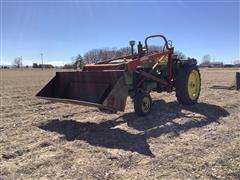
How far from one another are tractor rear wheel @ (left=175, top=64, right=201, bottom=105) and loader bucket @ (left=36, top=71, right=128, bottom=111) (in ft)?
7.78

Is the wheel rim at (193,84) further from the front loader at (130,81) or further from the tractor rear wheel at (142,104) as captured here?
the tractor rear wheel at (142,104)

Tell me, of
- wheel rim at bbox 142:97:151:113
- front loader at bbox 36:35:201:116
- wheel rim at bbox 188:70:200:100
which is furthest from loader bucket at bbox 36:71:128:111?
wheel rim at bbox 188:70:200:100

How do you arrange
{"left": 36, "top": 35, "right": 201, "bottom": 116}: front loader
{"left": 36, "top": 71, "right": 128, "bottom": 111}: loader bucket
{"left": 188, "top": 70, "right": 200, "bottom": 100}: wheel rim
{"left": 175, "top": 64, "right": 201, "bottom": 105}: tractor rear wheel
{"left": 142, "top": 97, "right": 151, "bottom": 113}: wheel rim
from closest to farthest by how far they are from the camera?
{"left": 36, "top": 35, "right": 201, "bottom": 116}: front loader
{"left": 36, "top": 71, "right": 128, "bottom": 111}: loader bucket
{"left": 142, "top": 97, "right": 151, "bottom": 113}: wheel rim
{"left": 175, "top": 64, "right": 201, "bottom": 105}: tractor rear wheel
{"left": 188, "top": 70, "right": 200, "bottom": 100}: wheel rim

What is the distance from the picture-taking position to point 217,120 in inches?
299

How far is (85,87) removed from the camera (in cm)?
828

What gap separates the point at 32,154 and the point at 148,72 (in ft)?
14.2

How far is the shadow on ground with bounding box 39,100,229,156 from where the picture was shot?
5741mm

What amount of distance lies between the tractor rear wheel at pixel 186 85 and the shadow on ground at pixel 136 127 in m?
0.37

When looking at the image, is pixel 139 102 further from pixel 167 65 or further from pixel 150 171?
pixel 150 171

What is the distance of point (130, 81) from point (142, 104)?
2.19ft

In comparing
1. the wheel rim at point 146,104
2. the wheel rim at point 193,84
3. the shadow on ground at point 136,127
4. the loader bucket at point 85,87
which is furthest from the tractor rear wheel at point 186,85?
the loader bucket at point 85,87

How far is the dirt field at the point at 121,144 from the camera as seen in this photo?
4426mm

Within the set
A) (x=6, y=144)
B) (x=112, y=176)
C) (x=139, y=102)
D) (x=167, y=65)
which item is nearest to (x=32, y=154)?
(x=6, y=144)

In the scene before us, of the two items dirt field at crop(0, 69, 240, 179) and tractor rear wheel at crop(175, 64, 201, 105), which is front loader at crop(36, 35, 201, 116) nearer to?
tractor rear wheel at crop(175, 64, 201, 105)
